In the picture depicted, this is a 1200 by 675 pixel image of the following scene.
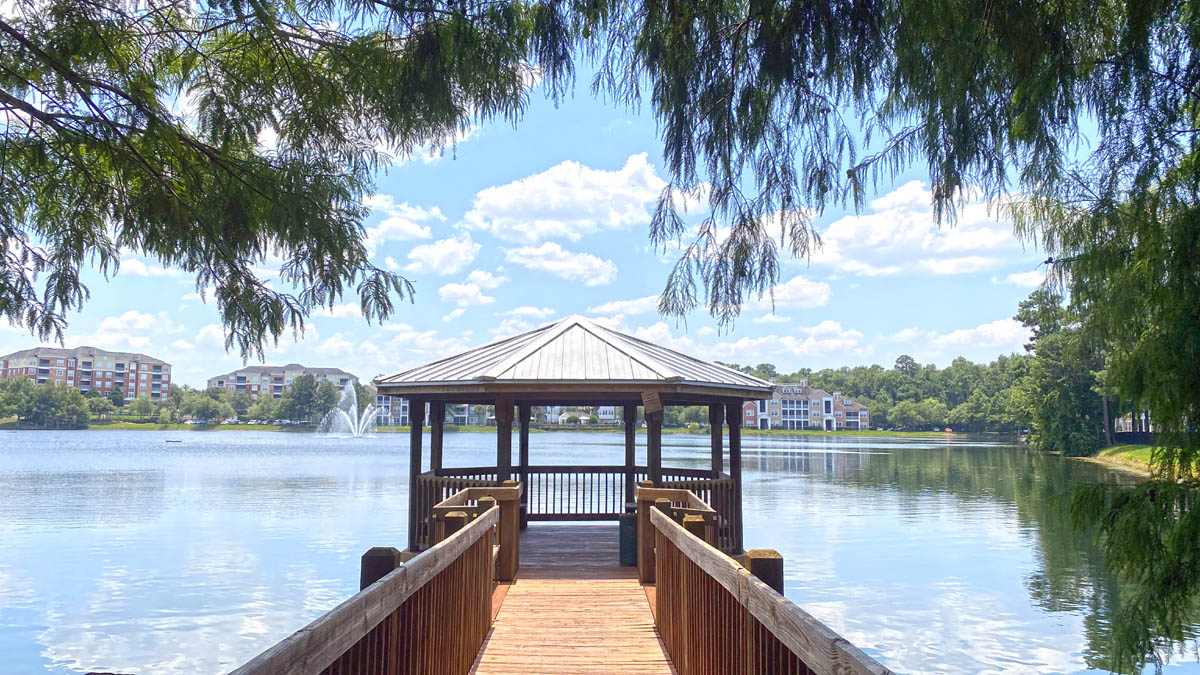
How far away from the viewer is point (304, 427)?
104m

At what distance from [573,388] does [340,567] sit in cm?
836

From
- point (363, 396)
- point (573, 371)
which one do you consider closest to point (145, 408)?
point (363, 396)

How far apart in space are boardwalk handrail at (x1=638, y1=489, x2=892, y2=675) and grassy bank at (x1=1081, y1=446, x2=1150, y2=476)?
3844 cm

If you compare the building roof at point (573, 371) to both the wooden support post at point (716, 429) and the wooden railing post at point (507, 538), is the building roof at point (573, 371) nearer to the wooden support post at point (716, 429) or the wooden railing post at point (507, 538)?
the wooden support post at point (716, 429)

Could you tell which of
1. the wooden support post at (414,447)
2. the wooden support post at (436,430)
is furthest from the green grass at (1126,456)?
the wooden support post at (414,447)

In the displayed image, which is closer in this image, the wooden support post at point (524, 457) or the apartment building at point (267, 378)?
the wooden support post at point (524, 457)

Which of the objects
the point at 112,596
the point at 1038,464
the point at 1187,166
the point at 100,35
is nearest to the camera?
the point at 1187,166

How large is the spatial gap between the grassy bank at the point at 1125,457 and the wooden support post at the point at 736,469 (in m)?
33.3

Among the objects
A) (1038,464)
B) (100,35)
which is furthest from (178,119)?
(1038,464)

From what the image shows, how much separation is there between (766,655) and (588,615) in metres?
3.89

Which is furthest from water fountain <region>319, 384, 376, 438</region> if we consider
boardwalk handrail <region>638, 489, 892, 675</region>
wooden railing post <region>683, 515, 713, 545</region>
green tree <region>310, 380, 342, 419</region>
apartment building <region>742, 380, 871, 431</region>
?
boardwalk handrail <region>638, 489, 892, 675</region>

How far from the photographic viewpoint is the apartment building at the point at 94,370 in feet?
407

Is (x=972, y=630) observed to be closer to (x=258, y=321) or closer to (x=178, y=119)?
(x=258, y=321)

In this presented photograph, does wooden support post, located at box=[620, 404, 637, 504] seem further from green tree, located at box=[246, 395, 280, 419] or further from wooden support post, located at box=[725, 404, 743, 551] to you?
green tree, located at box=[246, 395, 280, 419]
